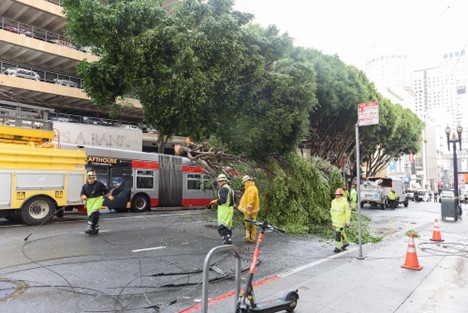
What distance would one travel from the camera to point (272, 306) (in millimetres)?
4418

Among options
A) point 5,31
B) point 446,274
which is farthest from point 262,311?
point 5,31

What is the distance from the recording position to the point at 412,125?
33.1 meters

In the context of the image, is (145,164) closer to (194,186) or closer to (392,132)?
(194,186)

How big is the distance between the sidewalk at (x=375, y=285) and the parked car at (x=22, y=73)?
25.8 m

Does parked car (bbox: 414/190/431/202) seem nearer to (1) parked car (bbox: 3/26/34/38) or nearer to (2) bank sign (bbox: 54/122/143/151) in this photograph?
(2) bank sign (bbox: 54/122/143/151)

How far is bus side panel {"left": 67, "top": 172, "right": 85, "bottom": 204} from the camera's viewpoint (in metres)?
12.5

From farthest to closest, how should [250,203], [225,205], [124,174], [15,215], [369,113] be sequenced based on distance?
[124,174] → [15,215] → [250,203] → [225,205] → [369,113]

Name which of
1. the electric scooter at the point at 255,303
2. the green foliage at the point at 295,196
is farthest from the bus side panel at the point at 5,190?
the electric scooter at the point at 255,303

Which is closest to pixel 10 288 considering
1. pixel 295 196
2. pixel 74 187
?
pixel 74 187

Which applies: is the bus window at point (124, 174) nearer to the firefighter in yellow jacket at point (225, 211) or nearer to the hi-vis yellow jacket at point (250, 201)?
the hi-vis yellow jacket at point (250, 201)

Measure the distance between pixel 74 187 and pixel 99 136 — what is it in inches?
594

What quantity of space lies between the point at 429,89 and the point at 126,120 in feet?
84.3

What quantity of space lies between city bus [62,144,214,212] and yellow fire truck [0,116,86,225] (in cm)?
220

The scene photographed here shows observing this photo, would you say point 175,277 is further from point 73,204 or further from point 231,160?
point 231,160
